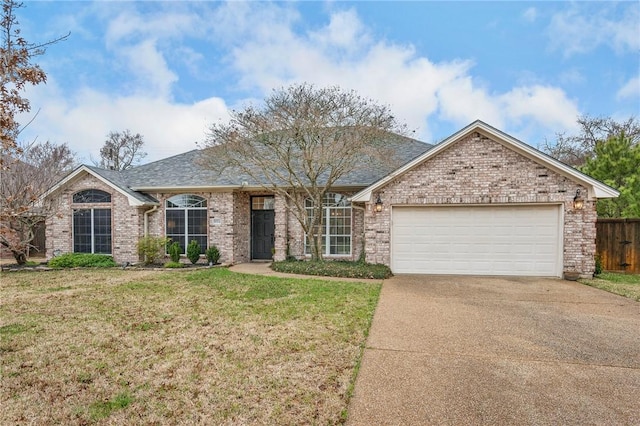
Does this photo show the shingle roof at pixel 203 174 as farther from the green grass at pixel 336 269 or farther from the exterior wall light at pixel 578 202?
the exterior wall light at pixel 578 202

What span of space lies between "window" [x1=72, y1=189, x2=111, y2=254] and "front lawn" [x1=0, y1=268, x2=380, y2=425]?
5066mm

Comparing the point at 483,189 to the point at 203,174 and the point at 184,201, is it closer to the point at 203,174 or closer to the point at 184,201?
the point at 203,174

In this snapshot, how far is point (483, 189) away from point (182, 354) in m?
8.93

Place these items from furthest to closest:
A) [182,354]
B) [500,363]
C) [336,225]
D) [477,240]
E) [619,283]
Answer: [336,225], [477,240], [619,283], [182,354], [500,363]

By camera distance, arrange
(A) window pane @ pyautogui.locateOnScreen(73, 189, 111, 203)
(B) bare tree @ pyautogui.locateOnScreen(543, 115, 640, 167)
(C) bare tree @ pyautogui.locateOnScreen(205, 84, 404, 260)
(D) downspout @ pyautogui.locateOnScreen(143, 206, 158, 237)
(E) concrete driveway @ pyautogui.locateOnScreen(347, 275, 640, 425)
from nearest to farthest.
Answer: (E) concrete driveway @ pyautogui.locateOnScreen(347, 275, 640, 425) < (C) bare tree @ pyautogui.locateOnScreen(205, 84, 404, 260) < (A) window pane @ pyautogui.locateOnScreen(73, 189, 111, 203) < (D) downspout @ pyautogui.locateOnScreen(143, 206, 158, 237) < (B) bare tree @ pyautogui.locateOnScreen(543, 115, 640, 167)

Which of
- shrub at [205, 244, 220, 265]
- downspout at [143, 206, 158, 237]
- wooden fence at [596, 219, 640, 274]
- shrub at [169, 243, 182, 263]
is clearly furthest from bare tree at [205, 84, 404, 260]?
wooden fence at [596, 219, 640, 274]

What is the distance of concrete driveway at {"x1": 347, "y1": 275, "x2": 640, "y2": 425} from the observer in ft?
9.75

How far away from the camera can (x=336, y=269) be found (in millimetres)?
9773

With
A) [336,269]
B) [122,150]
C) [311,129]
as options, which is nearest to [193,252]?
[336,269]

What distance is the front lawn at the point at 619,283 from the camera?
7.61m

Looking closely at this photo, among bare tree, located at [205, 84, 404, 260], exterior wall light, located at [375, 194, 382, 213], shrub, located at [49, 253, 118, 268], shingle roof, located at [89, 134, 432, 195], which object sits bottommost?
shrub, located at [49, 253, 118, 268]

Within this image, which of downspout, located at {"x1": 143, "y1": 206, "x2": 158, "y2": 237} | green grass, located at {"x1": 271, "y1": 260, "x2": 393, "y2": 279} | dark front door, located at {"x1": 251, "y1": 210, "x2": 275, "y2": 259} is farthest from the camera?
dark front door, located at {"x1": 251, "y1": 210, "x2": 275, "y2": 259}

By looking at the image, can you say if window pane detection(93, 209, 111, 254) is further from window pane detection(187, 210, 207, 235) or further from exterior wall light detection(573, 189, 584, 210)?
exterior wall light detection(573, 189, 584, 210)

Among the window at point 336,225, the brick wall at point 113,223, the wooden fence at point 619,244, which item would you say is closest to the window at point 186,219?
the brick wall at point 113,223
